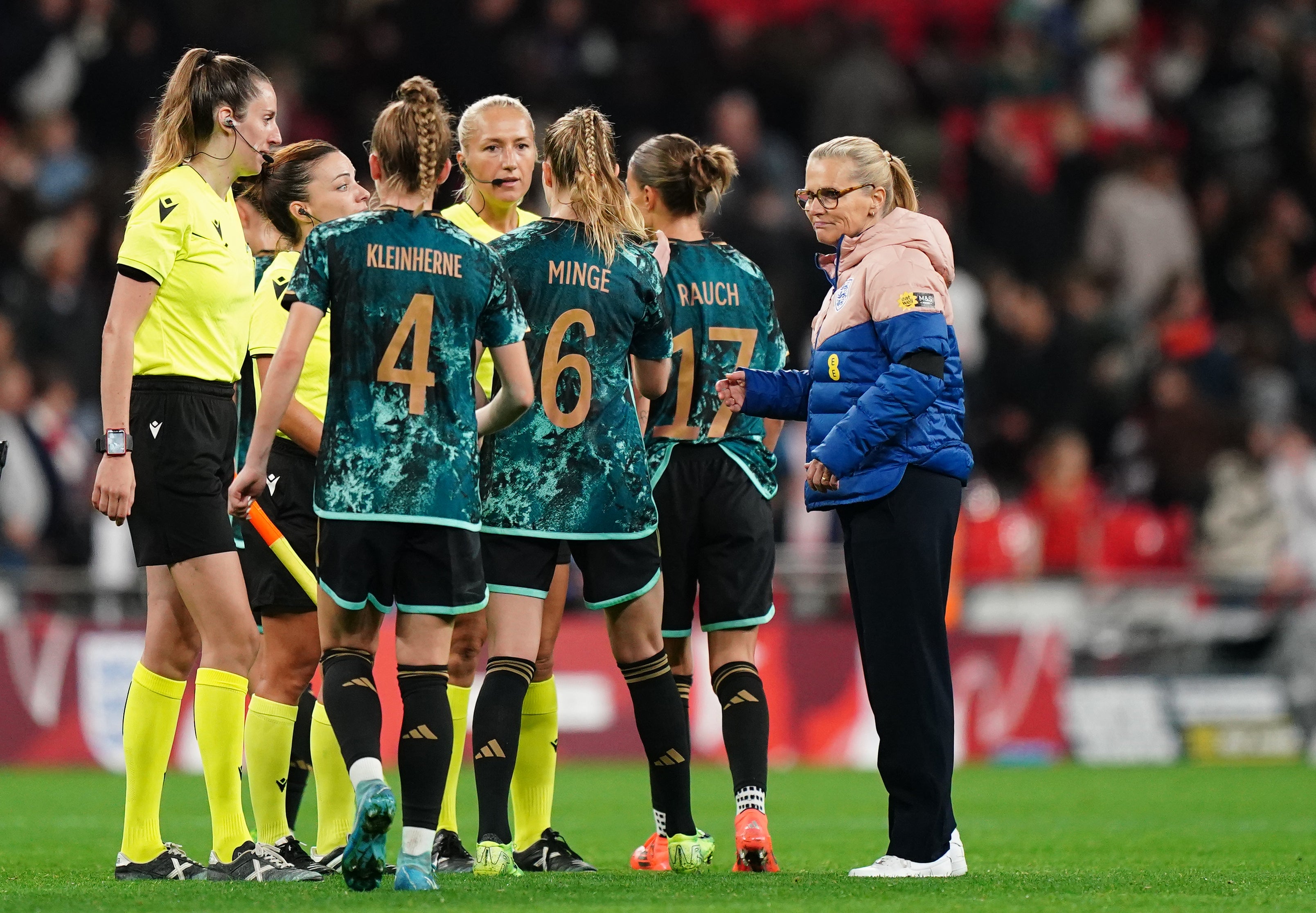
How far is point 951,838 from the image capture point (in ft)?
20.2

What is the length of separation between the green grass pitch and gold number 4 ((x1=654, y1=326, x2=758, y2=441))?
5.09 ft

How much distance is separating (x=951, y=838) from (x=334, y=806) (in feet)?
6.87

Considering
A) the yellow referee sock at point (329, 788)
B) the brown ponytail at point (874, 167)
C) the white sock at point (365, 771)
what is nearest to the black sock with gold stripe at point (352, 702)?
the white sock at point (365, 771)

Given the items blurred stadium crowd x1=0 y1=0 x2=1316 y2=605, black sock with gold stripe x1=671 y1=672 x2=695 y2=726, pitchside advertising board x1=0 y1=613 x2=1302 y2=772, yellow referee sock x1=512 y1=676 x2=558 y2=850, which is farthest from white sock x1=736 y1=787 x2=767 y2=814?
blurred stadium crowd x1=0 y1=0 x2=1316 y2=605

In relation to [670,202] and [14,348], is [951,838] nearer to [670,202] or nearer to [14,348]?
[670,202]

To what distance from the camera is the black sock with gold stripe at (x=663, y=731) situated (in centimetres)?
651

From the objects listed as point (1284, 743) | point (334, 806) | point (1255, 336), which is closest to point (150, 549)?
point (334, 806)

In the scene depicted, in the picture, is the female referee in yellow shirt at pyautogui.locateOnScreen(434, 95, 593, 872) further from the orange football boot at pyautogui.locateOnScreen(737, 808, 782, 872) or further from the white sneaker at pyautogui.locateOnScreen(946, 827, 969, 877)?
the white sneaker at pyautogui.locateOnScreen(946, 827, 969, 877)

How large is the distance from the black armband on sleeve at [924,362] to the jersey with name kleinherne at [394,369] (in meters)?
1.37

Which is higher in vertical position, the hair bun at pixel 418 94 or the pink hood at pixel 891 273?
the hair bun at pixel 418 94

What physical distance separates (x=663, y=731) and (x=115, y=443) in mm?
2056

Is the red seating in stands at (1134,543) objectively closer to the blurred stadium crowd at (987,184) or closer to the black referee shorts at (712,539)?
the blurred stadium crowd at (987,184)

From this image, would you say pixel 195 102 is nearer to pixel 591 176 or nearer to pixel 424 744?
pixel 591 176

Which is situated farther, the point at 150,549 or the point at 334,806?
the point at 334,806
